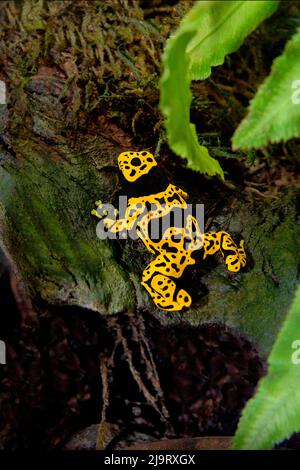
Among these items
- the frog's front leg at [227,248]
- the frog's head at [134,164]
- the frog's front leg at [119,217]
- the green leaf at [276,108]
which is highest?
the green leaf at [276,108]

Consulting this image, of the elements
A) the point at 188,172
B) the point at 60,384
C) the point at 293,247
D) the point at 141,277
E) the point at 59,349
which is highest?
the point at 188,172

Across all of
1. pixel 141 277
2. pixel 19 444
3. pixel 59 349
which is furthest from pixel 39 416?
pixel 141 277

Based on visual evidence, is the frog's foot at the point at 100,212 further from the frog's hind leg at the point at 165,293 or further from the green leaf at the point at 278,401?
the green leaf at the point at 278,401

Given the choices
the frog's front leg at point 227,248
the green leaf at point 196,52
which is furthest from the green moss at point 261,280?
the green leaf at point 196,52

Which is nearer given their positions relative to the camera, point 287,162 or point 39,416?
point 287,162

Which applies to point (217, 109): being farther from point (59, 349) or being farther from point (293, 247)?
point (59, 349)

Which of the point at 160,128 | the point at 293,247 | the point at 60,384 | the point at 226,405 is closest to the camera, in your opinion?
the point at 293,247

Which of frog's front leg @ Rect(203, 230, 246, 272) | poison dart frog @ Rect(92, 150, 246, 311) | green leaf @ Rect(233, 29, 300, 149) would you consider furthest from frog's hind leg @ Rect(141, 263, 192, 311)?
green leaf @ Rect(233, 29, 300, 149)
